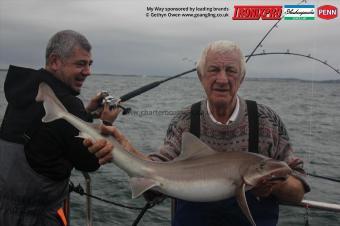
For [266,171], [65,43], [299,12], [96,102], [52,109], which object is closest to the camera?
[266,171]

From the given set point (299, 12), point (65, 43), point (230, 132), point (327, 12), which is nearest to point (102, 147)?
point (230, 132)

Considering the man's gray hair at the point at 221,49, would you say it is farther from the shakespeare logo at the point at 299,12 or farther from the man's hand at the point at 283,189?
the shakespeare logo at the point at 299,12

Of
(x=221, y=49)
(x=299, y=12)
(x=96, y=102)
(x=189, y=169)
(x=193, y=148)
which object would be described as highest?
(x=299, y=12)

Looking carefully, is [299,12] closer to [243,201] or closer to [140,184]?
[243,201]

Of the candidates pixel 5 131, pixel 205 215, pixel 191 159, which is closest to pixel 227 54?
pixel 191 159

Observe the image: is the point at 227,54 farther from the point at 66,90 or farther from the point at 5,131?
the point at 5,131

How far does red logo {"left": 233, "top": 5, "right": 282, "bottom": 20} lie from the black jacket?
143 inches

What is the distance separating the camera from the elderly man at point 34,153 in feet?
10.7

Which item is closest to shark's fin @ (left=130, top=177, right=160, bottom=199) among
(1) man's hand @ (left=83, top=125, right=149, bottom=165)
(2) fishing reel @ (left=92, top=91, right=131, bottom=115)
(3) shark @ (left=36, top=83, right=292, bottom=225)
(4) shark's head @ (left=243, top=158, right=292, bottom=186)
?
(3) shark @ (left=36, top=83, right=292, bottom=225)

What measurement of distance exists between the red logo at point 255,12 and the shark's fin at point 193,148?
3.61 m

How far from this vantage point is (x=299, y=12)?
5992 millimetres

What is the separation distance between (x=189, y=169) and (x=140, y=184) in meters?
0.37

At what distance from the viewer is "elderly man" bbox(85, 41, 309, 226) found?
312 cm

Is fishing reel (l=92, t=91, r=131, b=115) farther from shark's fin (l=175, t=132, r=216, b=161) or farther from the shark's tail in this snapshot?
shark's fin (l=175, t=132, r=216, b=161)
